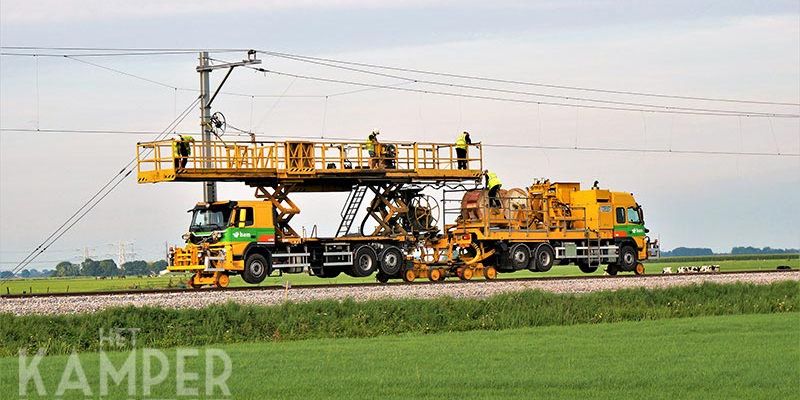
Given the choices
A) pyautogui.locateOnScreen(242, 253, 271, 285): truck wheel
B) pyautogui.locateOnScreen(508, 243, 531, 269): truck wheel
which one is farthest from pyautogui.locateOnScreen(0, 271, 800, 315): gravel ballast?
pyautogui.locateOnScreen(242, 253, 271, 285): truck wheel

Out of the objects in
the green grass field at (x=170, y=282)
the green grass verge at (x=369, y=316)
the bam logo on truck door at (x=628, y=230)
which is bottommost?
the green grass verge at (x=369, y=316)

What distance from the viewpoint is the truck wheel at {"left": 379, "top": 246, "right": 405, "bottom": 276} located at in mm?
43062

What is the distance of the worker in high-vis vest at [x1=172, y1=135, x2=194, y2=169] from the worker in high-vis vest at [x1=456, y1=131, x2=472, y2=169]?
1017 cm

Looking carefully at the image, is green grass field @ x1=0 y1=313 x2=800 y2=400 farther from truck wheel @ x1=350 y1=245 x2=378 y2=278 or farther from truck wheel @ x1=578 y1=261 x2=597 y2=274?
truck wheel @ x1=578 y1=261 x2=597 y2=274

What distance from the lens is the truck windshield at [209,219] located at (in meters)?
40.8

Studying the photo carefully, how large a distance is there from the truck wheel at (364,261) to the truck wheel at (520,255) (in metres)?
5.25

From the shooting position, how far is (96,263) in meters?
128

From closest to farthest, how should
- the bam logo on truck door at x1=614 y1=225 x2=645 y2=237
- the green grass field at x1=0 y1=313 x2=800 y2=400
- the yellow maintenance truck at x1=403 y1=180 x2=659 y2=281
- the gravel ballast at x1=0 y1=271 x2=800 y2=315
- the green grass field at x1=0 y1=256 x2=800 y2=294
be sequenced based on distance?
the green grass field at x1=0 y1=313 x2=800 y2=400 < the gravel ballast at x1=0 y1=271 x2=800 y2=315 < the yellow maintenance truck at x1=403 y1=180 x2=659 y2=281 < the bam logo on truck door at x1=614 y1=225 x2=645 y2=237 < the green grass field at x1=0 y1=256 x2=800 y2=294

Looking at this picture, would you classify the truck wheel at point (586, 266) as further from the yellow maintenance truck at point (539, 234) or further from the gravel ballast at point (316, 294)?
the gravel ballast at point (316, 294)

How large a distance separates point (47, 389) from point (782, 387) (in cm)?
1143

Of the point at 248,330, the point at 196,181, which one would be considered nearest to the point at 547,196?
the point at 196,181

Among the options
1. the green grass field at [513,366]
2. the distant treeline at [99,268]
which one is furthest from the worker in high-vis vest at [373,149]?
the distant treeline at [99,268]

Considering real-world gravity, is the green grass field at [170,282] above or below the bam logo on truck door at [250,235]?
below

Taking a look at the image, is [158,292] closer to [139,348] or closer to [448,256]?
[139,348]
